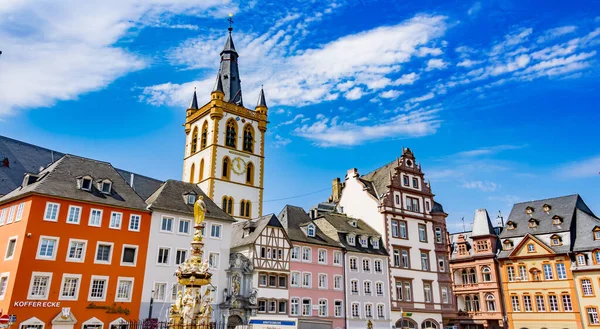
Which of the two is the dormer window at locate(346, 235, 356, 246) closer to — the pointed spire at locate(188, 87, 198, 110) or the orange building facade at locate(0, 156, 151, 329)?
the orange building facade at locate(0, 156, 151, 329)

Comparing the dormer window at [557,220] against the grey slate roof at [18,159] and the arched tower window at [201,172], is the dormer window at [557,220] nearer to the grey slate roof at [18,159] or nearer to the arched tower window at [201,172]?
the arched tower window at [201,172]

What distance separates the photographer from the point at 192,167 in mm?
70250

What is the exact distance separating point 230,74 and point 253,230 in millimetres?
34824

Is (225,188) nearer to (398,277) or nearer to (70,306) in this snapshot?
(398,277)

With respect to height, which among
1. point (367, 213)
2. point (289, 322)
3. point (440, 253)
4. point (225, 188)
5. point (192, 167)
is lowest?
point (289, 322)

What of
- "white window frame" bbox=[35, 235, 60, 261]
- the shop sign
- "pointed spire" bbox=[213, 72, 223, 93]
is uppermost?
"pointed spire" bbox=[213, 72, 223, 93]

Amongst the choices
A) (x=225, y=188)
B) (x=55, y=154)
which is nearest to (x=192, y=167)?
(x=225, y=188)

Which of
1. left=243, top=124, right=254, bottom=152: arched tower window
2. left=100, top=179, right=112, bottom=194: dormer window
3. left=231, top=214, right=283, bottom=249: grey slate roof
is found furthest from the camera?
left=243, top=124, right=254, bottom=152: arched tower window

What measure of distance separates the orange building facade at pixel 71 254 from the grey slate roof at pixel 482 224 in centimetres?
4297

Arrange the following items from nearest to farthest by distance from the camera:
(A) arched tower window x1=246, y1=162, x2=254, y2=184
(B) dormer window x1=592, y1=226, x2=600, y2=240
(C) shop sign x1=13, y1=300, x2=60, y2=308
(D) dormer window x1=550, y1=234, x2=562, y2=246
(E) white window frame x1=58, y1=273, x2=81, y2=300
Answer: (C) shop sign x1=13, y1=300, x2=60, y2=308
(E) white window frame x1=58, y1=273, x2=81, y2=300
(B) dormer window x1=592, y1=226, x2=600, y2=240
(D) dormer window x1=550, y1=234, x2=562, y2=246
(A) arched tower window x1=246, y1=162, x2=254, y2=184

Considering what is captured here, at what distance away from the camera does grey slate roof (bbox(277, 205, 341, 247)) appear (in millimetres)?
47594

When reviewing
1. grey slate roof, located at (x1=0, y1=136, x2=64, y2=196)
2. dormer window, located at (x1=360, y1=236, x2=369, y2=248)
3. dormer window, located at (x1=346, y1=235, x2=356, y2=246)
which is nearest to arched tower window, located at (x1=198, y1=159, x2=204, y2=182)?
grey slate roof, located at (x1=0, y1=136, x2=64, y2=196)

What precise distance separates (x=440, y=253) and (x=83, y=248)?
3824 centimetres

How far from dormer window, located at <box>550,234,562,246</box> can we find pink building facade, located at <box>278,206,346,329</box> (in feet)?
86.5
